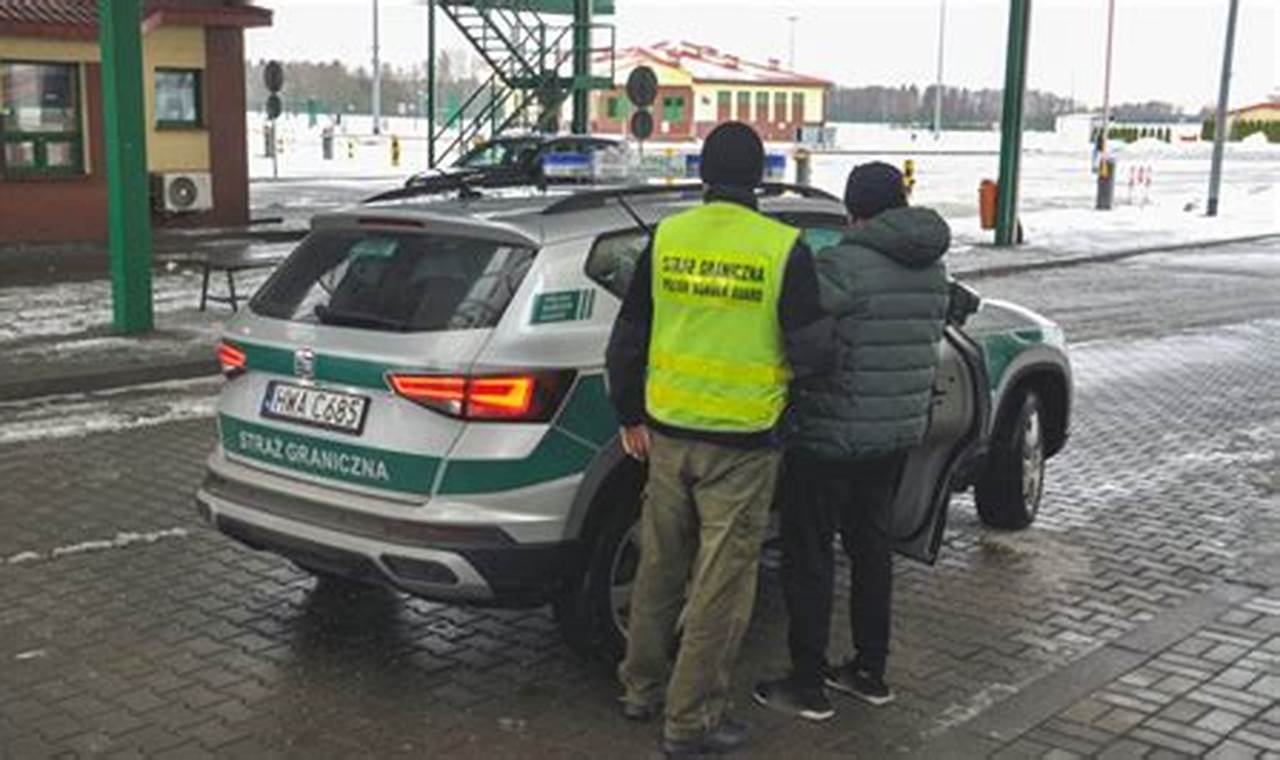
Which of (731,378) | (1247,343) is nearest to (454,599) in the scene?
(731,378)

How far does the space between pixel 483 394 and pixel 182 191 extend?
1887 cm

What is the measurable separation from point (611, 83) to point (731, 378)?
23.0 metres

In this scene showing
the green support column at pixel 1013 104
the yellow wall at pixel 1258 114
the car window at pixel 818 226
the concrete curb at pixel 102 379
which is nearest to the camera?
the car window at pixel 818 226

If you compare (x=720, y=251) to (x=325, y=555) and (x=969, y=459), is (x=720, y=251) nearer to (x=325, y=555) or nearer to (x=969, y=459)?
(x=325, y=555)

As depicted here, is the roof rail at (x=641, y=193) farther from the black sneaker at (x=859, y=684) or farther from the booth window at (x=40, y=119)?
the booth window at (x=40, y=119)

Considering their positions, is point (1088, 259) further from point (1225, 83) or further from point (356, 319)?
point (356, 319)

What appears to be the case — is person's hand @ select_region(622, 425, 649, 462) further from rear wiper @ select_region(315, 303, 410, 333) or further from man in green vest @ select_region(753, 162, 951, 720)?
rear wiper @ select_region(315, 303, 410, 333)

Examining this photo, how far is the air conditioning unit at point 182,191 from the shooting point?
2203 cm

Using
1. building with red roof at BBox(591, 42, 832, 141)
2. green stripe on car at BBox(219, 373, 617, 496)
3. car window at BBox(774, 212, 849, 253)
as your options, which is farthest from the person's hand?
building with red roof at BBox(591, 42, 832, 141)

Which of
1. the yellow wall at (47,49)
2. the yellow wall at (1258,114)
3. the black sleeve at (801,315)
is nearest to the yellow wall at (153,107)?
the yellow wall at (47,49)

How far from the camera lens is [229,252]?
14.5m

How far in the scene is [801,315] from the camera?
4.36 metres

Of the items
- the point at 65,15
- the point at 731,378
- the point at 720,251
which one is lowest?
the point at 731,378

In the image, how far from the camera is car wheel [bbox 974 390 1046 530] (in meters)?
7.21
